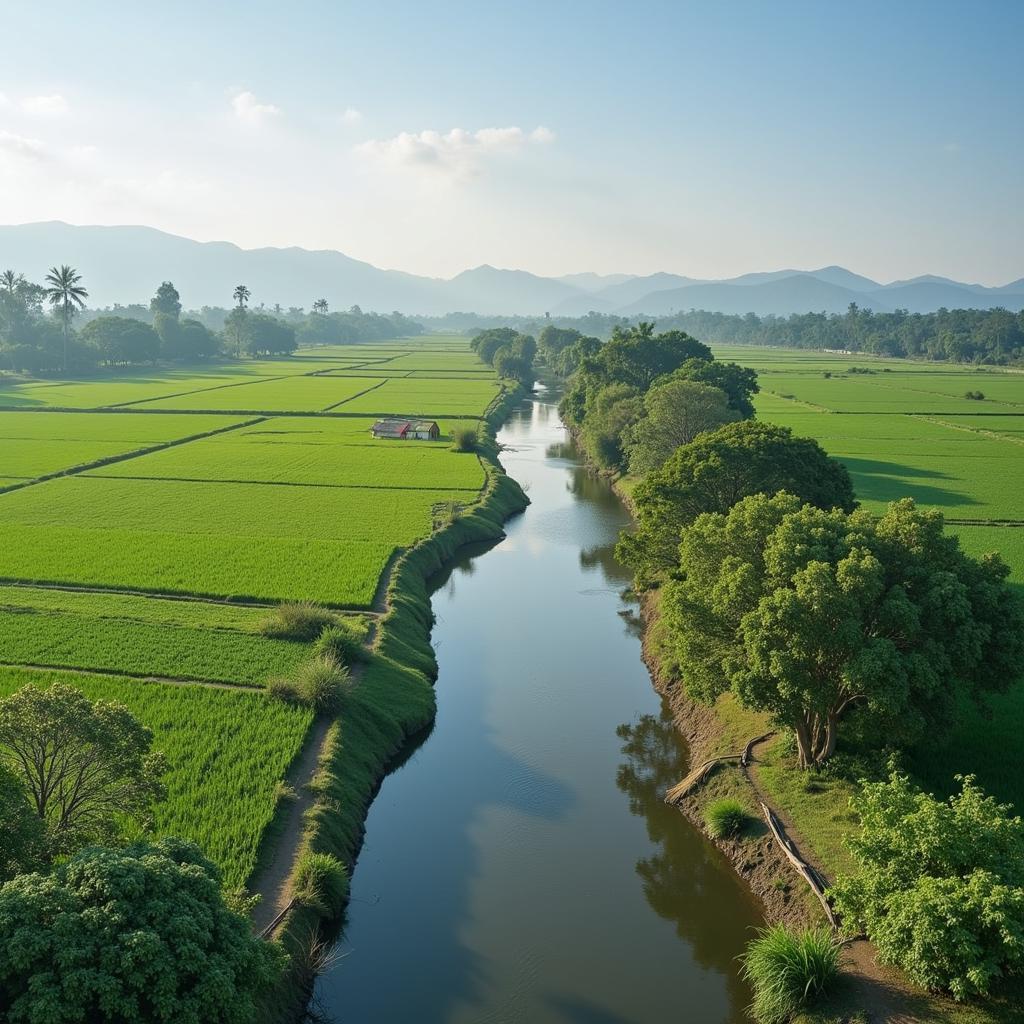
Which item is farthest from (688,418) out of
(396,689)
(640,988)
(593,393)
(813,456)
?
(640,988)

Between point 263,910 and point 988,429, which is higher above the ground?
point 988,429

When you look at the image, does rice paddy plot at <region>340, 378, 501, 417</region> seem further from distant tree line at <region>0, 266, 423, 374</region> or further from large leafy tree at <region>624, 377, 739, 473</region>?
distant tree line at <region>0, 266, 423, 374</region>

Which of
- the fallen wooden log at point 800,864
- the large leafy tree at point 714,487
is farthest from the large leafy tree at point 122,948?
the large leafy tree at point 714,487

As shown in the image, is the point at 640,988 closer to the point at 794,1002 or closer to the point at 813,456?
the point at 794,1002

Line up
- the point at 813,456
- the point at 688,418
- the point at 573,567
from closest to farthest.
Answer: the point at 813,456
the point at 573,567
the point at 688,418

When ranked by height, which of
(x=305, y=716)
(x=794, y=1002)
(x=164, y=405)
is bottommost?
(x=794, y=1002)

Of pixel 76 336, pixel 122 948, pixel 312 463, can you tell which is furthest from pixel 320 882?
pixel 76 336

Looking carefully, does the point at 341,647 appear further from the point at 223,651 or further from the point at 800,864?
the point at 800,864
